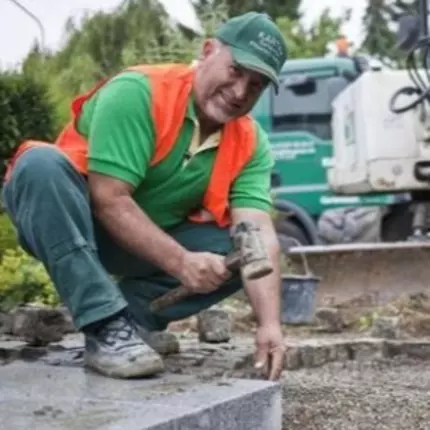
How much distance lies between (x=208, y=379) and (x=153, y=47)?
10.7 meters

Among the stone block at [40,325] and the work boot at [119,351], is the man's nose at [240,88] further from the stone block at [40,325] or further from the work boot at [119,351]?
the stone block at [40,325]

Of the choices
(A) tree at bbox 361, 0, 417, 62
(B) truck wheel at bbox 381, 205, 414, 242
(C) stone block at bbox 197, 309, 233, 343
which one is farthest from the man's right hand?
(A) tree at bbox 361, 0, 417, 62

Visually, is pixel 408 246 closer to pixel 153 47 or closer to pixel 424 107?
pixel 424 107

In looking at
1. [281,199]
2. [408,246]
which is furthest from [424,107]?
[281,199]

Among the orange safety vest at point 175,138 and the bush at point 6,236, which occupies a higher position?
the orange safety vest at point 175,138

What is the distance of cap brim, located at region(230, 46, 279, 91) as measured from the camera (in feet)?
11.5

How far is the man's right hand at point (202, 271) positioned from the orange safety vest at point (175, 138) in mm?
318

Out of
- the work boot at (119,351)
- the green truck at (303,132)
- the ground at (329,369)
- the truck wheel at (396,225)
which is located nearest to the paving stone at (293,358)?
the ground at (329,369)

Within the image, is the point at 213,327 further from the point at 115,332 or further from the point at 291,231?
the point at 291,231

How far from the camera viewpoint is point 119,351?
345 cm

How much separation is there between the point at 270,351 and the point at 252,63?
73cm

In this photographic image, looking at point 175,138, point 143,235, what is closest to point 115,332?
point 143,235

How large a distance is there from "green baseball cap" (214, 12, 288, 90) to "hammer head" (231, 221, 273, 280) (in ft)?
1.37

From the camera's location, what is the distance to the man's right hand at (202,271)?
3.39m
